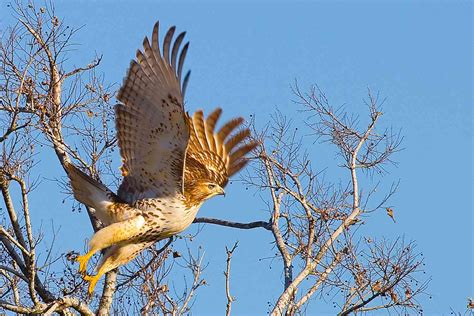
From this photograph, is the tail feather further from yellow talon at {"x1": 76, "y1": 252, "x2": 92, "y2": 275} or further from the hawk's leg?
yellow talon at {"x1": 76, "y1": 252, "x2": 92, "y2": 275}

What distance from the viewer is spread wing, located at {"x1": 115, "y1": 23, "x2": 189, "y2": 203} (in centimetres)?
835

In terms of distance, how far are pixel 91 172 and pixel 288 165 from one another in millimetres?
2008

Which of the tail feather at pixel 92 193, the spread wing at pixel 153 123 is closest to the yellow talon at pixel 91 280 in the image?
the tail feather at pixel 92 193

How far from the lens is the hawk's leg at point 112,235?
8539mm

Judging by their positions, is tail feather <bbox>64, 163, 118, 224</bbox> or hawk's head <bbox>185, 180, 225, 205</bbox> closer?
tail feather <bbox>64, 163, 118, 224</bbox>

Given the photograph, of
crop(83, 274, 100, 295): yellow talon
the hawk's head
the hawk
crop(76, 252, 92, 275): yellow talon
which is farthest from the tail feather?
the hawk's head

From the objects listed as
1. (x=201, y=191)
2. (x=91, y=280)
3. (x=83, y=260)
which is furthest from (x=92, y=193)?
(x=201, y=191)

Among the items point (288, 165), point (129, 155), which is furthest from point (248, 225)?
point (129, 155)

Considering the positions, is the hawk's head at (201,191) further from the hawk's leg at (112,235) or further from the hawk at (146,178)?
the hawk's leg at (112,235)

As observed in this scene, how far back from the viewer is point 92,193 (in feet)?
28.9

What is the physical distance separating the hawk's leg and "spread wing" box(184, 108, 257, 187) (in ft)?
3.45

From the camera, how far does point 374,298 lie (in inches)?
336

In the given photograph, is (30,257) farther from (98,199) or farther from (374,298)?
(374,298)

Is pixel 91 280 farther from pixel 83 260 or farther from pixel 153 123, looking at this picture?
pixel 153 123
